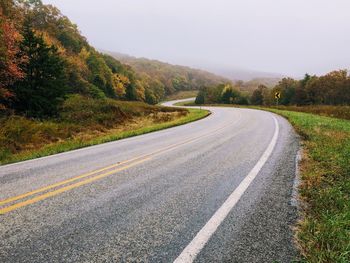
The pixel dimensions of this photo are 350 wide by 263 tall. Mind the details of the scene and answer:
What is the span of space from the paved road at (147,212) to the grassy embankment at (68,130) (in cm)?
418

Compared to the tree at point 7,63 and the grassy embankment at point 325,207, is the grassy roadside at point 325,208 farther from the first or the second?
the tree at point 7,63

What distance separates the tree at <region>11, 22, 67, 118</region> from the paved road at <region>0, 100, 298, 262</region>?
43.6 ft

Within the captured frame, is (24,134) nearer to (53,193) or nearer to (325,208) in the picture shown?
(53,193)

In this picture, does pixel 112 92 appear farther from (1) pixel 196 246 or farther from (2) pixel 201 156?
(1) pixel 196 246

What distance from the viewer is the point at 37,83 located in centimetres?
2014

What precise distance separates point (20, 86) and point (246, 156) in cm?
1654

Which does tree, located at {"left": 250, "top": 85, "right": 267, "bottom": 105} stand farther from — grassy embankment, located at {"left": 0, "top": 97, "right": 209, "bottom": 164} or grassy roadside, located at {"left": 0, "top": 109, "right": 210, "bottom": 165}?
grassy roadside, located at {"left": 0, "top": 109, "right": 210, "bottom": 165}

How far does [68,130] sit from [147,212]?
1471 cm

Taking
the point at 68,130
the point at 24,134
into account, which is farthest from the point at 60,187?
the point at 68,130

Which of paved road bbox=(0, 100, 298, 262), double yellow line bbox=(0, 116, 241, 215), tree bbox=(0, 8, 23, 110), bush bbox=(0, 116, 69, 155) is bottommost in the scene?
bush bbox=(0, 116, 69, 155)

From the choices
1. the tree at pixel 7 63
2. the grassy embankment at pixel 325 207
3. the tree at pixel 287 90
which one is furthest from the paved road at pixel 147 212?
the tree at pixel 287 90

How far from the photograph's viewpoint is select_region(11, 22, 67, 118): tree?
Result: 746 inches

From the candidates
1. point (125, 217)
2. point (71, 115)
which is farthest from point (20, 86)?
point (125, 217)

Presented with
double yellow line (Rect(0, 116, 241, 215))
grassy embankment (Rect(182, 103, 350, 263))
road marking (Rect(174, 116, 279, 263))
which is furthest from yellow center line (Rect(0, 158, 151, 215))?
grassy embankment (Rect(182, 103, 350, 263))
